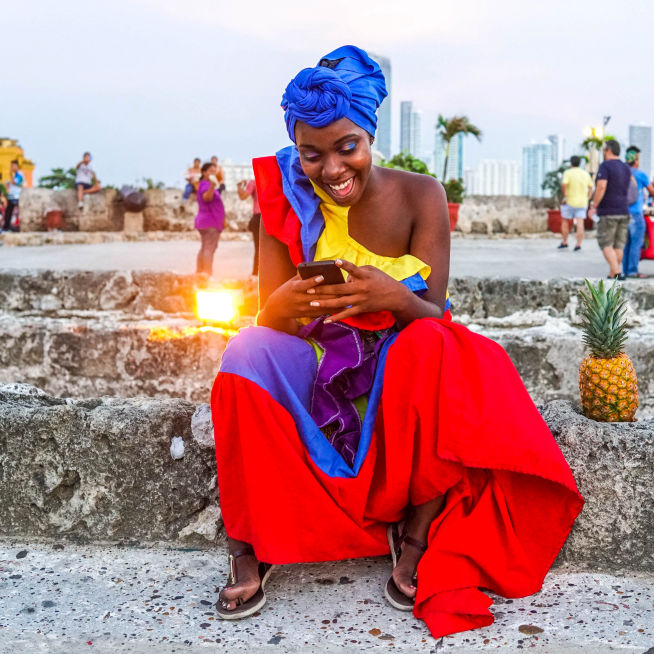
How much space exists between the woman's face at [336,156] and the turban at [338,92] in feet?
0.09

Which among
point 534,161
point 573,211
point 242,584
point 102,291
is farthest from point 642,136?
point 242,584

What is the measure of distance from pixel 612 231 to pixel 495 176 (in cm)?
6081

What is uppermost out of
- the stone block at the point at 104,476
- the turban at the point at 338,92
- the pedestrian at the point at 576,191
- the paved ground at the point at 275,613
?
the pedestrian at the point at 576,191

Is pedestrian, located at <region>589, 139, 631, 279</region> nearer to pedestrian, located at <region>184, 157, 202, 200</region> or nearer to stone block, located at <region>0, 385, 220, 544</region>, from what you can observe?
pedestrian, located at <region>184, 157, 202, 200</region>

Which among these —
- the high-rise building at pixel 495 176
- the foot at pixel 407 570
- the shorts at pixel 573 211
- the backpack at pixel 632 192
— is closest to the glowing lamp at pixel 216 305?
the foot at pixel 407 570

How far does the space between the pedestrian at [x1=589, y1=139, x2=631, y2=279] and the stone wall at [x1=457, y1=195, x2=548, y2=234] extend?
8.01 meters

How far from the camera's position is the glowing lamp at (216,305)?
222 inches

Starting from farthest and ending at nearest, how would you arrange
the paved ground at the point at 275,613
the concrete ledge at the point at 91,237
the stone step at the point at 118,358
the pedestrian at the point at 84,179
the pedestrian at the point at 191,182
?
the pedestrian at the point at 84,179 → the concrete ledge at the point at 91,237 → the pedestrian at the point at 191,182 → the stone step at the point at 118,358 → the paved ground at the point at 275,613

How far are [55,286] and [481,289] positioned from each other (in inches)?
133

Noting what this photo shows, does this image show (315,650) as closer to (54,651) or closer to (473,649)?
(473,649)

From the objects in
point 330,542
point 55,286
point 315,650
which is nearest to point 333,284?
point 330,542

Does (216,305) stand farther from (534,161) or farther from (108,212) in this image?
(534,161)

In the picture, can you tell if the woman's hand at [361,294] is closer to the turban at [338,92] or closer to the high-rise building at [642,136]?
the turban at [338,92]

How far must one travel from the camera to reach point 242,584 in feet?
6.69
